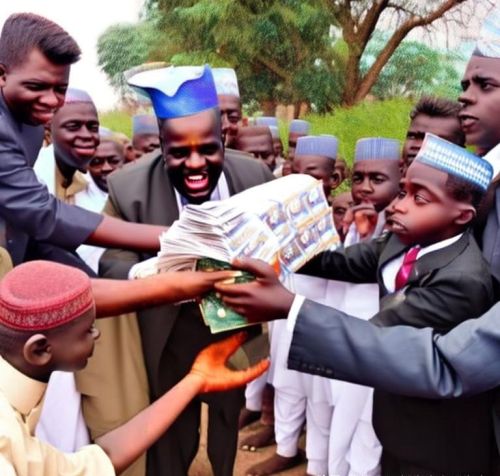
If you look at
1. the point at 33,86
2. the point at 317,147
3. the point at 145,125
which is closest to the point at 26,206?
the point at 33,86

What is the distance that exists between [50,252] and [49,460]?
1.06 meters

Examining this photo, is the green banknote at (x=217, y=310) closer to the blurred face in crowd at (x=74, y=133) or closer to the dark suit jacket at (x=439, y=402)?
the dark suit jacket at (x=439, y=402)

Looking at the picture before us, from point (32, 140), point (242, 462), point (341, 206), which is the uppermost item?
point (32, 140)

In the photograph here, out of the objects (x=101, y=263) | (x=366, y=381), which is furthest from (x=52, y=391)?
(x=366, y=381)

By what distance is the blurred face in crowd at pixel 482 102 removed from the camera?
1.98 m

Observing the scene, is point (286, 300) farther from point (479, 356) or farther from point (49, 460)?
point (49, 460)

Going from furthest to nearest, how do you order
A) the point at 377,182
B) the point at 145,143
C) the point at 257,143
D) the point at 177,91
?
the point at 145,143 < the point at 257,143 < the point at 377,182 < the point at 177,91

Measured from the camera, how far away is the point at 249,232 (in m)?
1.68

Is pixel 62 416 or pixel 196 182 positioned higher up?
pixel 196 182

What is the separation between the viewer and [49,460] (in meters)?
1.44

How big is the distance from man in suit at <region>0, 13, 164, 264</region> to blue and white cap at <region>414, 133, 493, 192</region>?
3.01ft

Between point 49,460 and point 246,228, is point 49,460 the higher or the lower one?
the lower one

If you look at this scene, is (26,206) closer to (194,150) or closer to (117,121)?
(194,150)

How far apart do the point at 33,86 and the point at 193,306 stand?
0.97 metres
